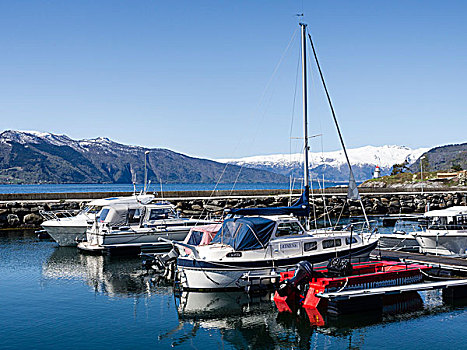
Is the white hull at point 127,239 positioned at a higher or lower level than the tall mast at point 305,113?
lower

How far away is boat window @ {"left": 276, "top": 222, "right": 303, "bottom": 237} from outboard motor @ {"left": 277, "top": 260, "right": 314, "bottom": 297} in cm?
315

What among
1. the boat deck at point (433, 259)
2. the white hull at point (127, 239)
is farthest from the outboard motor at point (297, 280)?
the white hull at point (127, 239)

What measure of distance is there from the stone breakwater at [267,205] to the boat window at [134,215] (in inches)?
382

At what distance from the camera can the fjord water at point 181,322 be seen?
48.5ft

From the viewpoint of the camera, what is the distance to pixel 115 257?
28.6 metres

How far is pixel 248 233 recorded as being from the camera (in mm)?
19812

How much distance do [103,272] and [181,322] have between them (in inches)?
366

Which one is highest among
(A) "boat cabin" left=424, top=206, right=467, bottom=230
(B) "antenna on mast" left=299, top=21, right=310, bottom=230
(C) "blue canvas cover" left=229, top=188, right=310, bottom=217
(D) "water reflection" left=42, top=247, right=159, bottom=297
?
(B) "antenna on mast" left=299, top=21, right=310, bottom=230

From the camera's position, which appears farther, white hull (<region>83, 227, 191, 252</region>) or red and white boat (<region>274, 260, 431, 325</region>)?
white hull (<region>83, 227, 191, 252</region>)

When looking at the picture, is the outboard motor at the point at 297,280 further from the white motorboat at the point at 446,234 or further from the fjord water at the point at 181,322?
the white motorboat at the point at 446,234

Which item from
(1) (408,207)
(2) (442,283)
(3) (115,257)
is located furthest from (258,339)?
Result: (1) (408,207)

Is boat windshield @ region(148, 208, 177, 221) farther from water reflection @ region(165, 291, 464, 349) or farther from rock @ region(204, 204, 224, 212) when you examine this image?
rock @ region(204, 204, 224, 212)

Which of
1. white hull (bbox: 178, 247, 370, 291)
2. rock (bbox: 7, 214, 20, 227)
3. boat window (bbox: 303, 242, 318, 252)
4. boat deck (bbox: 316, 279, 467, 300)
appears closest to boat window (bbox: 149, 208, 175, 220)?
white hull (bbox: 178, 247, 370, 291)

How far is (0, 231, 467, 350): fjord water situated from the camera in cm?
1478
